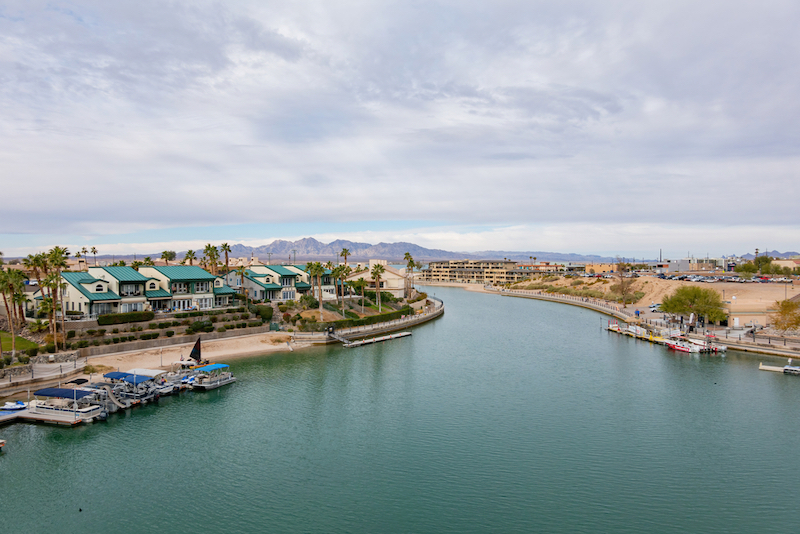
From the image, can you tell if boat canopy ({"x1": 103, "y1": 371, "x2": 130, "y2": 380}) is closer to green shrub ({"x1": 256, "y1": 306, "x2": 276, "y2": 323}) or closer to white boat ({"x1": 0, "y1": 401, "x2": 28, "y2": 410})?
white boat ({"x1": 0, "y1": 401, "x2": 28, "y2": 410})

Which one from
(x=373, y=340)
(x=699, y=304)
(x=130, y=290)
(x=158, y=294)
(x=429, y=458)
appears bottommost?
(x=429, y=458)

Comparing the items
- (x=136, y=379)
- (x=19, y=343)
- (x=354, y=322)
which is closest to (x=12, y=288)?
(x=19, y=343)

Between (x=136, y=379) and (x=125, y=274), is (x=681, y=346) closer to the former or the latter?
(x=136, y=379)

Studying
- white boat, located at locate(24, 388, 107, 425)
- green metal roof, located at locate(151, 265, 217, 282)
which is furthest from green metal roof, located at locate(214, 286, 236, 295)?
white boat, located at locate(24, 388, 107, 425)

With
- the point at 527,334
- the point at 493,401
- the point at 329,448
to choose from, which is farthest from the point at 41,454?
the point at 527,334

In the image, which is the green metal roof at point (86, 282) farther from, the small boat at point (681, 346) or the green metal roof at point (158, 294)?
the small boat at point (681, 346)

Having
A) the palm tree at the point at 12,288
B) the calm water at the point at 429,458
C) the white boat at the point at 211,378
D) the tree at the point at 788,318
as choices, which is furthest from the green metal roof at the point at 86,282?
the tree at the point at 788,318

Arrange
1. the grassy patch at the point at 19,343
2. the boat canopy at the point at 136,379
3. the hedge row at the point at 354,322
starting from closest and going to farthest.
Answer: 1. the boat canopy at the point at 136,379
2. the grassy patch at the point at 19,343
3. the hedge row at the point at 354,322
